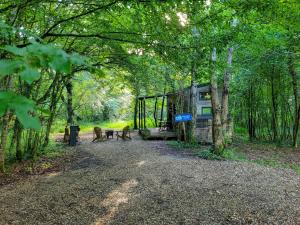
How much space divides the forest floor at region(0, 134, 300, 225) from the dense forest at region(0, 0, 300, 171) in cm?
171

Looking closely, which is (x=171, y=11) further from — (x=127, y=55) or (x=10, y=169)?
(x=10, y=169)

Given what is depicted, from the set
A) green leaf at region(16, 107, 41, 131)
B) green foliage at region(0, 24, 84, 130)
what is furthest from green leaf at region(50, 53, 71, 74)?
green leaf at region(16, 107, 41, 131)

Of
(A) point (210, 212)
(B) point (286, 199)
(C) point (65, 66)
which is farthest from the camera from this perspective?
(B) point (286, 199)

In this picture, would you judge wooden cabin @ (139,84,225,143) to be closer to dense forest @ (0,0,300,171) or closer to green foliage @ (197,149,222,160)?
dense forest @ (0,0,300,171)

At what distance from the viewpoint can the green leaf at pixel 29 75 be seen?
1047 mm

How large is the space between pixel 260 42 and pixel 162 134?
7217 millimetres

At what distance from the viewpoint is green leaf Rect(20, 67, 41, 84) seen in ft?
3.43

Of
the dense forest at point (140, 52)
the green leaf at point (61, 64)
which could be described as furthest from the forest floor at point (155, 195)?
the green leaf at point (61, 64)

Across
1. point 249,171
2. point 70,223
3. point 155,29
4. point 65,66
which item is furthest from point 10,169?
point 65,66

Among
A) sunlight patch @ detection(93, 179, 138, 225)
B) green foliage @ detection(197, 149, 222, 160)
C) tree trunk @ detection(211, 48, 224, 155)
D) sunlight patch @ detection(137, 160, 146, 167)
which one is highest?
tree trunk @ detection(211, 48, 224, 155)

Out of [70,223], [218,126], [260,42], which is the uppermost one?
[260,42]

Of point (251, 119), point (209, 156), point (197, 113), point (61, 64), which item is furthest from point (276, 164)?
point (61, 64)

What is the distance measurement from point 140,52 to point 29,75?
6465 millimetres

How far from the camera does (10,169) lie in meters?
8.02
